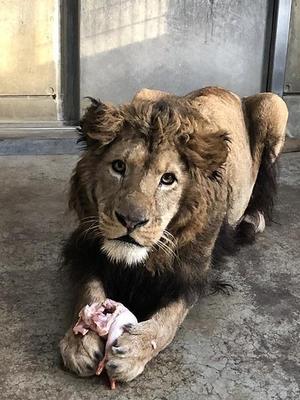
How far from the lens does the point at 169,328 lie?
2.20 m

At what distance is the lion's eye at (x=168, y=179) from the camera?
83.6 inches

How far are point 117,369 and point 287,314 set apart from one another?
842 millimetres

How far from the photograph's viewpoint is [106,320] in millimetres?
2086

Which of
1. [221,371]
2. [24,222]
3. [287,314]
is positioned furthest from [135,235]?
[24,222]

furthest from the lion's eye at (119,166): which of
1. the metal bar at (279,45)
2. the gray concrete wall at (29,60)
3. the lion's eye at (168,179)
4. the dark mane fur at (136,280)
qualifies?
the metal bar at (279,45)

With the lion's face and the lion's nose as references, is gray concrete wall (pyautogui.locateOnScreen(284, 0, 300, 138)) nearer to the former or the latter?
the lion's face

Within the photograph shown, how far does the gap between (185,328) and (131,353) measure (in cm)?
43

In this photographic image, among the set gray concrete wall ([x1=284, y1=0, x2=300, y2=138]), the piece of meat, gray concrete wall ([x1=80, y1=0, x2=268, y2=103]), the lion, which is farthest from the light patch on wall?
the piece of meat

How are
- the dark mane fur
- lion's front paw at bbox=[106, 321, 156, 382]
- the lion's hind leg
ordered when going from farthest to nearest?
the lion's hind leg, the dark mane fur, lion's front paw at bbox=[106, 321, 156, 382]

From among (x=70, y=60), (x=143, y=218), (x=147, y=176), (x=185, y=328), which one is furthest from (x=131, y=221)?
(x=70, y=60)

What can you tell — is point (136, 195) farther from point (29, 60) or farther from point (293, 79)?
point (293, 79)

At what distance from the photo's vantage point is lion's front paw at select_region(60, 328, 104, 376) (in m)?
2.00

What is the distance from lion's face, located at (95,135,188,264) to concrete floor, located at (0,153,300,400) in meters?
0.38

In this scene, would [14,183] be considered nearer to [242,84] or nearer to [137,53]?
[137,53]
